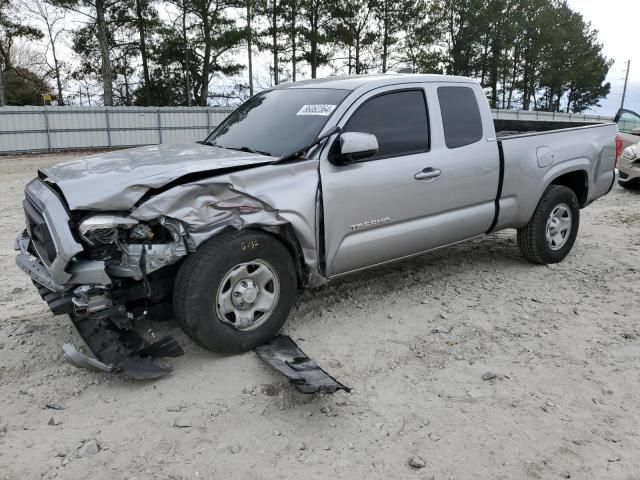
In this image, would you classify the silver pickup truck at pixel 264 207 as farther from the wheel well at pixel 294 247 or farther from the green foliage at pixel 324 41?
the green foliage at pixel 324 41

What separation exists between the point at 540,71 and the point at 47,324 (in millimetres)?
50578

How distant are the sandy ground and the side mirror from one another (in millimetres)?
1308

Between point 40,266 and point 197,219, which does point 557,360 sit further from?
point 40,266

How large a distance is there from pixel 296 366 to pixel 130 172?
1.62 metres

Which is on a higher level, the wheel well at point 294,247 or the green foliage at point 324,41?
the green foliage at point 324,41

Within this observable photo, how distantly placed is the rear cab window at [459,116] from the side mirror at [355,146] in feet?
3.40

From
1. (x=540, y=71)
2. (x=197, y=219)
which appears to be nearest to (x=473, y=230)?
(x=197, y=219)

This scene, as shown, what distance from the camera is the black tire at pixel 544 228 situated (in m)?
5.40

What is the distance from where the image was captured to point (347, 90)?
4188 mm

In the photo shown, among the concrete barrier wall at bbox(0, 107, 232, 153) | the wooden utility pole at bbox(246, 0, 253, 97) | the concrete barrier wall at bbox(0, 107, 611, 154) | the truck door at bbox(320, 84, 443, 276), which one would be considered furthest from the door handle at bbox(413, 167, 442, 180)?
the wooden utility pole at bbox(246, 0, 253, 97)

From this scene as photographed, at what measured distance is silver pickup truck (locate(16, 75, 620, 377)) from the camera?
3.21m

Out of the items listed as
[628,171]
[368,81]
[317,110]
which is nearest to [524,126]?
[368,81]

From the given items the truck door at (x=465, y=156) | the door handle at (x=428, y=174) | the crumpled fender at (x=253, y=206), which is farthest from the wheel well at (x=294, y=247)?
the truck door at (x=465, y=156)

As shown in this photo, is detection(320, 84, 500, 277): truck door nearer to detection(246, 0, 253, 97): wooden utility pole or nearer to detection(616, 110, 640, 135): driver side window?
detection(616, 110, 640, 135): driver side window
